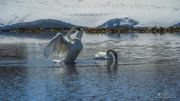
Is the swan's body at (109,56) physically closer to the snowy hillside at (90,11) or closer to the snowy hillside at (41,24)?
the snowy hillside at (90,11)

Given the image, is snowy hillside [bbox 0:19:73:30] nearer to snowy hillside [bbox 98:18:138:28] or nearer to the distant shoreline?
the distant shoreline

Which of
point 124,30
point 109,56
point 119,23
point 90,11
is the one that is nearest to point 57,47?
point 109,56

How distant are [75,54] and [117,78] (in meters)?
4.82

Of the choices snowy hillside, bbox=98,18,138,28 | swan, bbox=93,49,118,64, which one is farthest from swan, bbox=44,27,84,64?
snowy hillside, bbox=98,18,138,28

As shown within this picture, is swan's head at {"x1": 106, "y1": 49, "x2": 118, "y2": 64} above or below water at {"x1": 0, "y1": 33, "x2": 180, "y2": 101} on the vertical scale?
above

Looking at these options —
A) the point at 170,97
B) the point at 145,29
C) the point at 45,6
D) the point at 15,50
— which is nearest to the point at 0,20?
the point at 45,6

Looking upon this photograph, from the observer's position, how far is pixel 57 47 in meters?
25.4

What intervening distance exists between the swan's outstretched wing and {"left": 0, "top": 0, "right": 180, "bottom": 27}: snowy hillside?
40.8m

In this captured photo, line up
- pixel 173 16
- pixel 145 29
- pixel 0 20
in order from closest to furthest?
pixel 145 29, pixel 173 16, pixel 0 20

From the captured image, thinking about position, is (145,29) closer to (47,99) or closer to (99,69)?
(99,69)

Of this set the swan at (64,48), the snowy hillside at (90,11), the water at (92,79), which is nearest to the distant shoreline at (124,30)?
the snowy hillside at (90,11)

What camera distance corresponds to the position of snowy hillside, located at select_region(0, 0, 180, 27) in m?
69.9

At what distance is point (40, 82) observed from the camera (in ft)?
66.6

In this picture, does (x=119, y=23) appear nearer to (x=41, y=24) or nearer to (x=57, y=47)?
A: (x=41, y=24)
